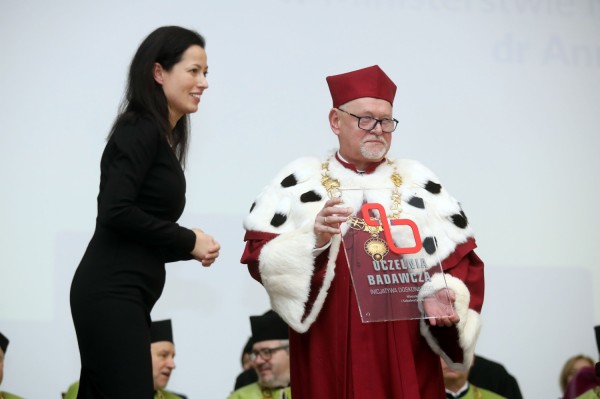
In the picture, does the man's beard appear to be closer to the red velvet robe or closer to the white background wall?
the red velvet robe

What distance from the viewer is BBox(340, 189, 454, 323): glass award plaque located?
3.69m

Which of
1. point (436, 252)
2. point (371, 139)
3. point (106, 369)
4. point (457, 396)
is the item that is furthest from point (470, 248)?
point (457, 396)

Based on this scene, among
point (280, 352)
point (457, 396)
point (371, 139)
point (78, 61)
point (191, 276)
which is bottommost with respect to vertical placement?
point (457, 396)

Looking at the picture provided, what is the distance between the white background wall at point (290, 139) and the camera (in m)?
6.23

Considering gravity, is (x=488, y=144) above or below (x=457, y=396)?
above

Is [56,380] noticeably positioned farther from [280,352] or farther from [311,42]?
[311,42]

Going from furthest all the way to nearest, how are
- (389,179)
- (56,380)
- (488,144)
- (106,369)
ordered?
(488,144) < (56,380) < (389,179) < (106,369)

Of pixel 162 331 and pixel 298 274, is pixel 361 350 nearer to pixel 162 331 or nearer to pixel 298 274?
pixel 298 274

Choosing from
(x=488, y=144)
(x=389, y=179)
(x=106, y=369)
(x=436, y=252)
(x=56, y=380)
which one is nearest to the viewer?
(x=106, y=369)

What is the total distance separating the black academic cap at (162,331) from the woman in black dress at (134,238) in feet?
9.08

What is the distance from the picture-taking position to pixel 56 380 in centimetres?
628

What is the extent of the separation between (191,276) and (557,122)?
2752mm

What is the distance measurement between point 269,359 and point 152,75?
11.0ft

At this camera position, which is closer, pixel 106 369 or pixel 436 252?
pixel 106 369
